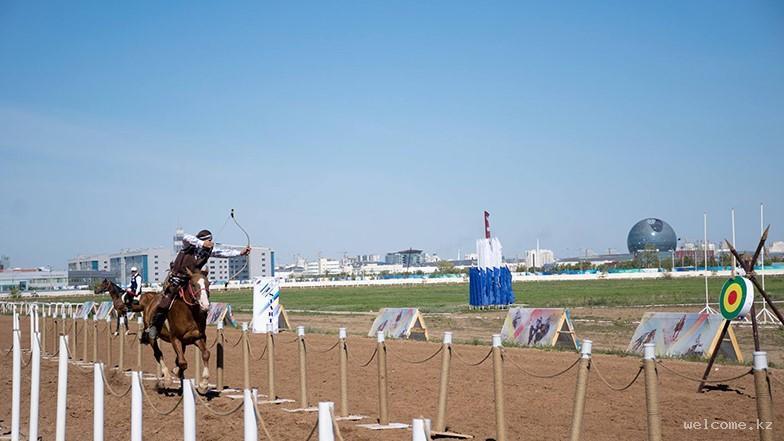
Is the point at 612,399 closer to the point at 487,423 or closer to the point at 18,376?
the point at 487,423

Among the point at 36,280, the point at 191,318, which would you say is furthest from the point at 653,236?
the point at 191,318

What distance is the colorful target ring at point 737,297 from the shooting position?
13.1 metres

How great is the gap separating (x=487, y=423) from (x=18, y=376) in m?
6.91

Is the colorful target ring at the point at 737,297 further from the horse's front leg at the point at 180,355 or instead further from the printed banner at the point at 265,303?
the printed banner at the point at 265,303

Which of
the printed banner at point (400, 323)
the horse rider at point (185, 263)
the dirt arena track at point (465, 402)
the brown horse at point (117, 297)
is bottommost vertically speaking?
the dirt arena track at point (465, 402)

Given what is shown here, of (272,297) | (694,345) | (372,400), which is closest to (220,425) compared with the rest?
(372,400)

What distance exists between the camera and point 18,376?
13.4 metres

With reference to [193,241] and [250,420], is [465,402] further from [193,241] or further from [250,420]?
[250,420]

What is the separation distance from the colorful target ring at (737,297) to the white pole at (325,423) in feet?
28.7

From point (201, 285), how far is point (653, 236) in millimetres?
177186

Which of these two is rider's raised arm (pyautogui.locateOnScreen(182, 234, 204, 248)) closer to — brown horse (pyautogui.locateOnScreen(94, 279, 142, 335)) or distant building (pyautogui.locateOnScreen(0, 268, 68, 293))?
brown horse (pyautogui.locateOnScreen(94, 279, 142, 335))

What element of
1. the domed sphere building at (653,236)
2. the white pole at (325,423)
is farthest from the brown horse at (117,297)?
the domed sphere building at (653,236)

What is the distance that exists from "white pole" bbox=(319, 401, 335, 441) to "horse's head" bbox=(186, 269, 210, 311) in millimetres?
8684

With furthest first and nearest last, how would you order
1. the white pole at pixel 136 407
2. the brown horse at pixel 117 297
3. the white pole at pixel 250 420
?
the brown horse at pixel 117 297 < the white pole at pixel 136 407 < the white pole at pixel 250 420
